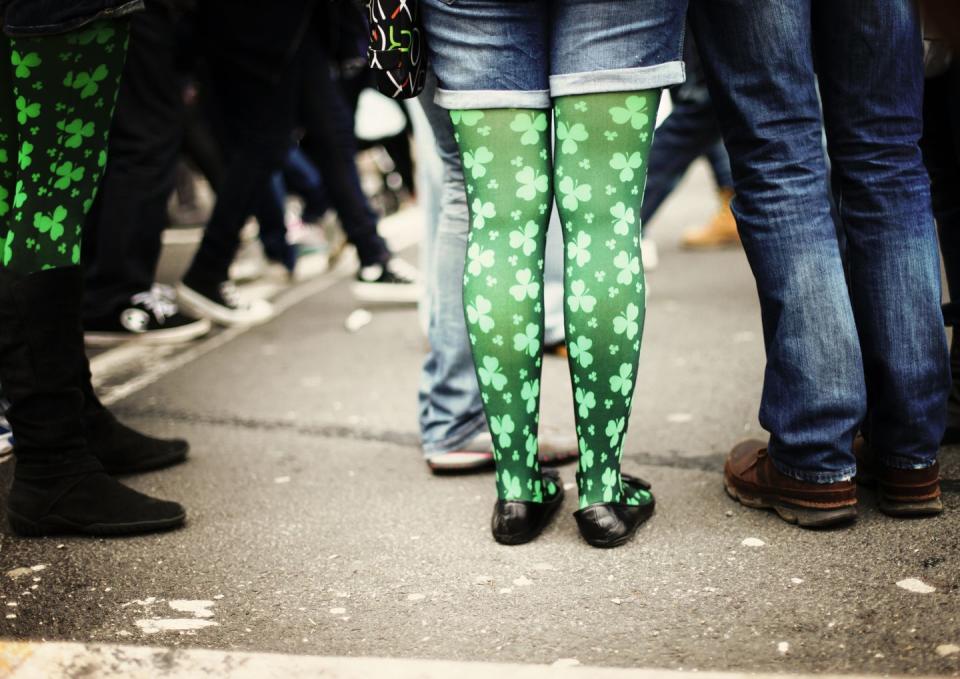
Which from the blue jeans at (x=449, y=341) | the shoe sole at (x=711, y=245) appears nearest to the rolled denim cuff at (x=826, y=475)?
the blue jeans at (x=449, y=341)

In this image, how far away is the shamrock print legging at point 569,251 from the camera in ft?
6.43

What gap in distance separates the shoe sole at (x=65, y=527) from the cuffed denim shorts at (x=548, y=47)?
1.11 m

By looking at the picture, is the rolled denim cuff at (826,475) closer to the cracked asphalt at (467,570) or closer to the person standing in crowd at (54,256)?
the cracked asphalt at (467,570)

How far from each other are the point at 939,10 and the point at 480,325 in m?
1.13

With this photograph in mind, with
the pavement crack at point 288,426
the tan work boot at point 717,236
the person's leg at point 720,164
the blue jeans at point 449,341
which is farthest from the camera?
the tan work boot at point 717,236

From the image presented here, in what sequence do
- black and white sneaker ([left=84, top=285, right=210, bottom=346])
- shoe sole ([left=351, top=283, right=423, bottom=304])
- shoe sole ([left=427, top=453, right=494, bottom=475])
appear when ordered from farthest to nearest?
shoe sole ([left=351, top=283, right=423, bottom=304])
black and white sneaker ([left=84, top=285, right=210, bottom=346])
shoe sole ([left=427, top=453, right=494, bottom=475])

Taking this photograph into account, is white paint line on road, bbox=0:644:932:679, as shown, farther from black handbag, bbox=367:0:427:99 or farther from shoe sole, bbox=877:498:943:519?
black handbag, bbox=367:0:427:99

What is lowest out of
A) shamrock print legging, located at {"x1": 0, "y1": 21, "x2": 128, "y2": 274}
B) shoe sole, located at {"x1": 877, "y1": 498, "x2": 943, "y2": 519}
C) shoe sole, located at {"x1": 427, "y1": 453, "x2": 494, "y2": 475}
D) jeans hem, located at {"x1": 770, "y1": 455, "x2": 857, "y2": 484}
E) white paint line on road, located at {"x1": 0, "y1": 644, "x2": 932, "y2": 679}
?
shoe sole, located at {"x1": 427, "y1": 453, "x2": 494, "y2": 475}

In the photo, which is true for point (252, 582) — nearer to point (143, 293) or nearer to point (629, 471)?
point (629, 471)

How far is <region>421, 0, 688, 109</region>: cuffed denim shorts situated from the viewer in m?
1.90

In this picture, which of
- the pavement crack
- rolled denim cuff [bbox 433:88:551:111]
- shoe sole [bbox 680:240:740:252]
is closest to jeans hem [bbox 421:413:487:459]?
the pavement crack

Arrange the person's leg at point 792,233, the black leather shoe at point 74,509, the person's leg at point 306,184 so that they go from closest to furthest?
the person's leg at point 792,233, the black leather shoe at point 74,509, the person's leg at point 306,184

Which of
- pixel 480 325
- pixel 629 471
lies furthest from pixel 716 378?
pixel 480 325

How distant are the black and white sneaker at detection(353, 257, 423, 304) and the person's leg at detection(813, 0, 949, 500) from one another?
8.91ft
